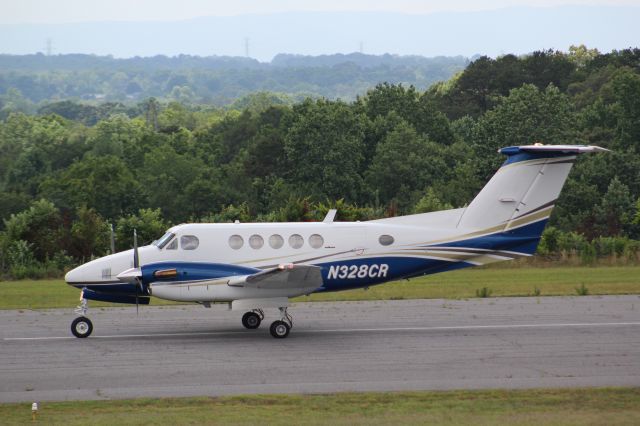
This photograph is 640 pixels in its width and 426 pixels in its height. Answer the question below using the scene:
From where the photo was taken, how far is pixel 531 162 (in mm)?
24797

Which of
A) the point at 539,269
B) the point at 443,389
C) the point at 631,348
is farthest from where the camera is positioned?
the point at 539,269

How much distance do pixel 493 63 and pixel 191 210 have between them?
55.3 metres

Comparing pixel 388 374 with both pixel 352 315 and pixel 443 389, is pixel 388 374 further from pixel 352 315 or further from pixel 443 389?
pixel 352 315

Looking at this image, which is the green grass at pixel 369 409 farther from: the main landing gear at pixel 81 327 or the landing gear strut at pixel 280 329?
the main landing gear at pixel 81 327

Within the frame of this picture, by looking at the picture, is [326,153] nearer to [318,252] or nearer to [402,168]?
[402,168]

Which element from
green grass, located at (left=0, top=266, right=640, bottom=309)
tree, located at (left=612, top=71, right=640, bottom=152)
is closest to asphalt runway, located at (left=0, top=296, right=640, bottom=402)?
green grass, located at (left=0, top=266, right=640, bottom=309)

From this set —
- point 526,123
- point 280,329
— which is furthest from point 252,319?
point 526,123

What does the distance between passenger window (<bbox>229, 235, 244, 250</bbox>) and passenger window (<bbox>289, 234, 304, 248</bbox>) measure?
3.69ft

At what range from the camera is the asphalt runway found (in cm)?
1928

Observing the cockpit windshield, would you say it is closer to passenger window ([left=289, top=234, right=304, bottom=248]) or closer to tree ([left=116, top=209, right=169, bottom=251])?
passenger window ([left=289, top=234, right=304, bottom=248])

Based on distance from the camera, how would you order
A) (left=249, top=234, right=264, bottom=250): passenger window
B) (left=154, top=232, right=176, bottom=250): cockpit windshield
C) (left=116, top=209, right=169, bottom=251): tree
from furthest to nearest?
1. (left=116, top=209, right=169, bottom=251): tree
2. (left=249, top=234, right=264, bottom=250): passenger window
3. (left=154, top=232, right=176, bottom=250): cockpit windshield

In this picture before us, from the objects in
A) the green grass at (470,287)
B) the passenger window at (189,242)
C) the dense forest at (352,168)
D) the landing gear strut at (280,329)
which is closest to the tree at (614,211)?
the dense forest at (352,168)

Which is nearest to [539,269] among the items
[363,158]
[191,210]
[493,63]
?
[191,210]

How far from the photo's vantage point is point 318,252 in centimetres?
2448
